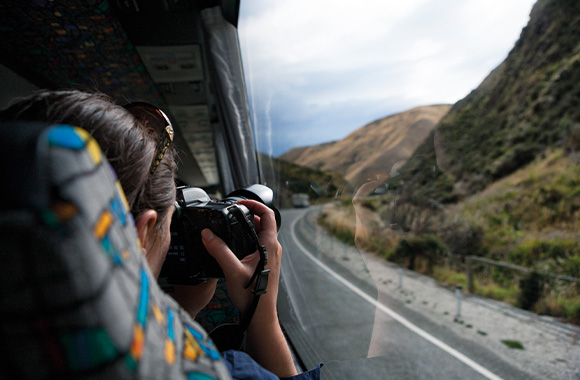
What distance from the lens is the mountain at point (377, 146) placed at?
1.17 metres

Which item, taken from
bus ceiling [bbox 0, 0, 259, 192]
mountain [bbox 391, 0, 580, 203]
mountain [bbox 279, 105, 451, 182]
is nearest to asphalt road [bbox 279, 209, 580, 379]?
mountain [bbox 279, 105, 451, 182]

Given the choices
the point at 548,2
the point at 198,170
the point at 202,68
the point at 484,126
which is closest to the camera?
the point at 202,68

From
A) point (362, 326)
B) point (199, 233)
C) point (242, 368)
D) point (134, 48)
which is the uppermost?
point (134, 48)

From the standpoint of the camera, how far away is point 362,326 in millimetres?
3037

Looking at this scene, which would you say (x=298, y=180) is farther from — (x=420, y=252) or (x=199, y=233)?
(x=420, y=252)

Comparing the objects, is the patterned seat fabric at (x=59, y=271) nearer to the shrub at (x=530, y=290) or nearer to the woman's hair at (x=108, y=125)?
the woman's hair at (x=108, y=125)

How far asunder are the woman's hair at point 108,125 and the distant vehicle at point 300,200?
1.15 meters

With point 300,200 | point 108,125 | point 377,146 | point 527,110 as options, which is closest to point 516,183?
point 527,110

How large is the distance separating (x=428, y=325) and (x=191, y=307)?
14.2 ft

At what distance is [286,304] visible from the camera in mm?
1877

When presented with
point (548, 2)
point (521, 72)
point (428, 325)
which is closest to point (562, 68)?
point (521, 72)

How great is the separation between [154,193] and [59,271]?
239 mm

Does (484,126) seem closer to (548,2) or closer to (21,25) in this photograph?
(548,2)

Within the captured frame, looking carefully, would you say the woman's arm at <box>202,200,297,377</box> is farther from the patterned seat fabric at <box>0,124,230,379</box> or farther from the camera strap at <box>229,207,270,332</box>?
the patterned seat fabric at <box>0,124,230,379</box>
